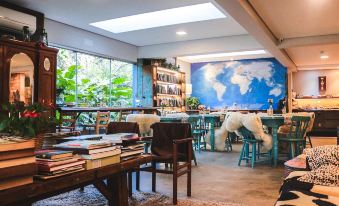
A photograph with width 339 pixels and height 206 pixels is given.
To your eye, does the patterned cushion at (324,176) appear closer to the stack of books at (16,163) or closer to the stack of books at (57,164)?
the stack of books at (57,164)

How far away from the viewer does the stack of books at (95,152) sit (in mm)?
1720

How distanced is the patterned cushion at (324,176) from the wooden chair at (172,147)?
143 cm

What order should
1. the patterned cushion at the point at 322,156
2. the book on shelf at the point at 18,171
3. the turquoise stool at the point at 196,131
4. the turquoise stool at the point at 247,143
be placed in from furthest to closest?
the turquoise stool at the point at 196,131, the turquoise stool at the point at 247,143, the patterned cushion at the point at 322,156, the book on shelf at the point at 18,171

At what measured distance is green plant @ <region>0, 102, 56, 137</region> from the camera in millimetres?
1645

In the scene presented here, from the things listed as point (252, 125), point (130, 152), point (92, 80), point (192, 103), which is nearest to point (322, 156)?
point (130, 152)

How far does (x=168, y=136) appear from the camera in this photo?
3.91 metres

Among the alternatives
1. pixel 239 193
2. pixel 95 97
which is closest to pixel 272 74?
pixel 95 97

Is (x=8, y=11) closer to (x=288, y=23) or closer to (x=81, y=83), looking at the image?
(x=81, y=83)

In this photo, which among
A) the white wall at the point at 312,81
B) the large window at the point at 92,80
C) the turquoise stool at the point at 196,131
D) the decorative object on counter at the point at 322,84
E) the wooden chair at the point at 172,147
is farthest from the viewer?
→ the decorative object on counter at the point at 322,84

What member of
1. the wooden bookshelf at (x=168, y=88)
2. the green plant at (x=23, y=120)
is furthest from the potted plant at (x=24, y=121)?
the wooden bookshelf at (x=168, y=88)

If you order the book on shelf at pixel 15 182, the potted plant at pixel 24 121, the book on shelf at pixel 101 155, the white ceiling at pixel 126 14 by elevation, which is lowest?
the book on shelf at pixel 15 182

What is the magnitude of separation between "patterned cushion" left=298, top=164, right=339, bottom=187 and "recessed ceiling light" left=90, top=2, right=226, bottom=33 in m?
4.33

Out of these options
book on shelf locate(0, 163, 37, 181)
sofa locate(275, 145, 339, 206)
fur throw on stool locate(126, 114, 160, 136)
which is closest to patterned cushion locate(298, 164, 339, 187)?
sofa locate(275, 145, 339, 206)

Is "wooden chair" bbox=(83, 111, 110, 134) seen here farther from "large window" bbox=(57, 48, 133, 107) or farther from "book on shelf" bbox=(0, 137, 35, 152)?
"book on shelf" bbox=(0, 137, 35, 152)
